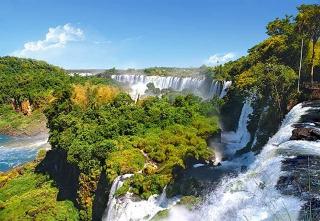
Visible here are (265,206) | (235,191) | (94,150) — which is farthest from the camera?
(94,150)

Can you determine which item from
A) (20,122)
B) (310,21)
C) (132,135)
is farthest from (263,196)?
(20,122)

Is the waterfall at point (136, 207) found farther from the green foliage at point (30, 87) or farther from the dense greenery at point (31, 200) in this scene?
the green foliage at point (30, 87)

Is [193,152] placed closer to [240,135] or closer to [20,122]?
[240,135]

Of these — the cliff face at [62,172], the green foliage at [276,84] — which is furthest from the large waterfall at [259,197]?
the cliff face at [62,172]

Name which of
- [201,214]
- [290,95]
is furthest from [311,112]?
[201,214]

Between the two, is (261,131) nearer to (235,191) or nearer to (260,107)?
(260,107)

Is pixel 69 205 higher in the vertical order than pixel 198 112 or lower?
lower
